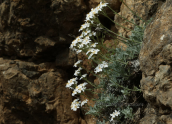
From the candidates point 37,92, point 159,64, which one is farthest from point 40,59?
point 159,64

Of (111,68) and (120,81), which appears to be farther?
(120,81)

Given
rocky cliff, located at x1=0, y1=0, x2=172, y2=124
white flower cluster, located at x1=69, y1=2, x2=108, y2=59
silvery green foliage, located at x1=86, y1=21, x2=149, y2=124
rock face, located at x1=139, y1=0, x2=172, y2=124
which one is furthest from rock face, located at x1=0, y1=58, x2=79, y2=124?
rock face, located at x1=139, y1=0, x2=172, y2=124

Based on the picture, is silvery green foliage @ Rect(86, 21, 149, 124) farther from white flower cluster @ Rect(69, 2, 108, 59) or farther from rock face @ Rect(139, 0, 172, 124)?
rock face @ Rect(139, 0, 172, 124)

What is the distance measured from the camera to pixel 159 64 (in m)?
2.07

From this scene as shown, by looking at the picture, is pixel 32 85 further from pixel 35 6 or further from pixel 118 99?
pixel 118 99

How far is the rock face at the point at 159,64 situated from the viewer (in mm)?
1953

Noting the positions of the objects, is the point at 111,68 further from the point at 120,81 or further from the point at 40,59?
the point at 40,59

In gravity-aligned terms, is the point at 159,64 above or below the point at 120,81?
below

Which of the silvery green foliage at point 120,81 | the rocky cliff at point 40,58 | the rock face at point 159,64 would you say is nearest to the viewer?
the rock face at point 159,64

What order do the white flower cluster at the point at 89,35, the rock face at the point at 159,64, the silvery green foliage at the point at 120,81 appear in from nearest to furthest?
the rock face at the point at 159,64
the white flower cluster at the point at 89,35
the silvery green foliage at the point at 120,81

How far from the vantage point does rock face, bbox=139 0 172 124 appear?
1953mm

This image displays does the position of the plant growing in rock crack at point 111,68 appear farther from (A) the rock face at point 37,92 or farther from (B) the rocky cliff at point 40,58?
A: (A) the rock face at point 37,92

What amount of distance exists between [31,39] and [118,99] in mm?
2493

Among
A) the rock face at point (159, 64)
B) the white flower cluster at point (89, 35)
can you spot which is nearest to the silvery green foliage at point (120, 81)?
the white flower cluster at point (89, 35)
